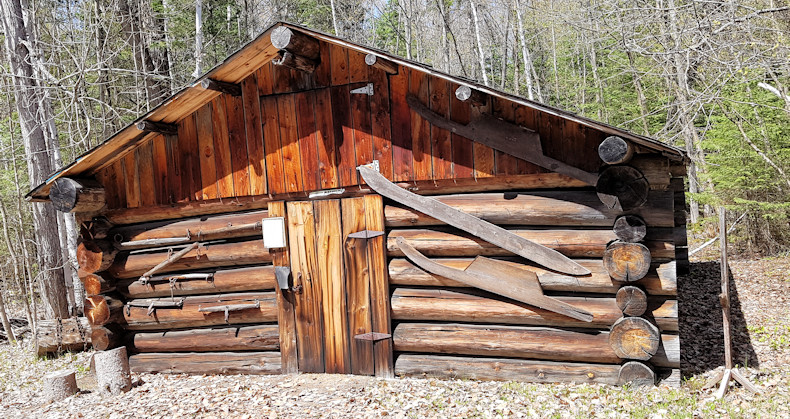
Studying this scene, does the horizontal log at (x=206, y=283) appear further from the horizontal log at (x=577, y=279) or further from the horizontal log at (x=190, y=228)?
the horizontal log at (x=577, y=279)

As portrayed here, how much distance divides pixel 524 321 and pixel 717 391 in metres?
2.11

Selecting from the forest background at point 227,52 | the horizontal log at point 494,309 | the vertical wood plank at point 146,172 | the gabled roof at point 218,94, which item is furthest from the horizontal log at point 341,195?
the forest background at point 227,52

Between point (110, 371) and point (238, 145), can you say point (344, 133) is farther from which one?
point (110, 371)

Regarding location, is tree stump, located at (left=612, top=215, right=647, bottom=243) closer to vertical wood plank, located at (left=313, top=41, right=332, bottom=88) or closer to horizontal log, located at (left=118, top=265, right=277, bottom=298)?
vertical wood plank, located at (left=313, top=41, right=332, bottom=88)

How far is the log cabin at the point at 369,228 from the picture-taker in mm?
6008

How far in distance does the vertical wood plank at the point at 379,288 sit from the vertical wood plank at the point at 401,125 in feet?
1.84

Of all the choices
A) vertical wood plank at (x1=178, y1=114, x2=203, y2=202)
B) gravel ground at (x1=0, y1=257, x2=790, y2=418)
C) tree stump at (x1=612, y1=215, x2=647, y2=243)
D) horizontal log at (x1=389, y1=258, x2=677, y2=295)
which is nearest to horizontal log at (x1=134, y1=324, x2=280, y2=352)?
gravel ground at (x1=0, y1=257, x2=790, y2=418)

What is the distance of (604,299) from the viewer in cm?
616

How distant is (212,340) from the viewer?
25.6 feet

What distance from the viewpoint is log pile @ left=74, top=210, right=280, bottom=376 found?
760cm

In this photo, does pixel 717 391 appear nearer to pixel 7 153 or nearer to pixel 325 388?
pixel 325 388

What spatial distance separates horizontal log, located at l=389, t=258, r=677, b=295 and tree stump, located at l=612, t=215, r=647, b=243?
426 millimetres

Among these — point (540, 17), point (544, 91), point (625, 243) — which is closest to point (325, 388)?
point (625, 243)

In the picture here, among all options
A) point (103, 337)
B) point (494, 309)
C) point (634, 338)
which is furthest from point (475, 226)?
point (103, 337)
